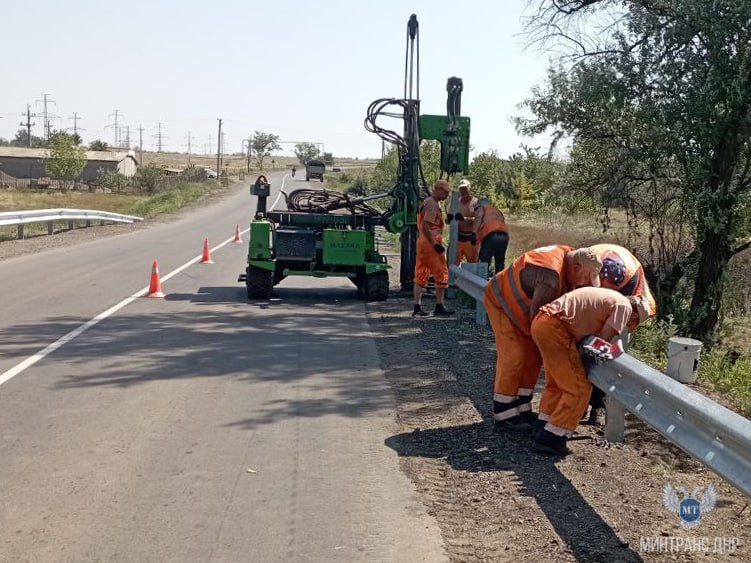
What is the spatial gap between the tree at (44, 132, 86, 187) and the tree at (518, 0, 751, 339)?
234 ft

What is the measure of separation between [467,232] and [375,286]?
5.43ft

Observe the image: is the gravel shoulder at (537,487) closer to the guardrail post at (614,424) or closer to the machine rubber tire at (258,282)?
the guardrail post at (614,424)

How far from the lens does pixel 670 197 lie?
13188 mm

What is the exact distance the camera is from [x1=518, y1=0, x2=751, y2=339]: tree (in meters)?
10.8

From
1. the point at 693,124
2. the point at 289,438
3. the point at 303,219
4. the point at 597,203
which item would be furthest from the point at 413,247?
the point at 289,438

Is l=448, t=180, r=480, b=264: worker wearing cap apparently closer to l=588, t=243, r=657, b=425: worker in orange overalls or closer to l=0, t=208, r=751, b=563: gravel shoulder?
l=0, t=208, r=751, b=563: gravel shoulder

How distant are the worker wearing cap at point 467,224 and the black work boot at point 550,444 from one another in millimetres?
7829

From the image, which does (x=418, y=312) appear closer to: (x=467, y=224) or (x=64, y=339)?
(x=467, y=224)

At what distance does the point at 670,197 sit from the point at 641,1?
9.49 ft

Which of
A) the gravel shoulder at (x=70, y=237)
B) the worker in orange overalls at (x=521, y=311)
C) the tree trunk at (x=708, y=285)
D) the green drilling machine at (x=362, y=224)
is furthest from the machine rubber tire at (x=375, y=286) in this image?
the gravel shoulder at (x=70, y=237)

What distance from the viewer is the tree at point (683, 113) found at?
35.3 feet

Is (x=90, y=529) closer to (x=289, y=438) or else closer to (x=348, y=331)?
(x=289, y=438)

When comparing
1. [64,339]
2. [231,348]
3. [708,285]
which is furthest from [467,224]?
[64,339]

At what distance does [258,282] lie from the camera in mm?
13398
